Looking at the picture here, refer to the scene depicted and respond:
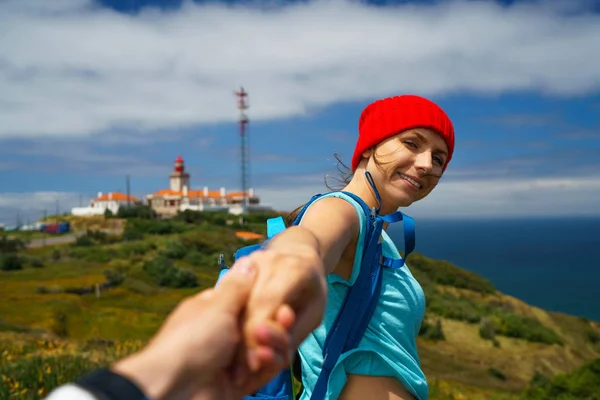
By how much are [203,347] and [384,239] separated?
161 centimetres

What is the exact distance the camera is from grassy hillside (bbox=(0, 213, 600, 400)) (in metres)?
8.75

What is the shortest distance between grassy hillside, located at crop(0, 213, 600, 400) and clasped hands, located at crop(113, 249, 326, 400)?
6.05m

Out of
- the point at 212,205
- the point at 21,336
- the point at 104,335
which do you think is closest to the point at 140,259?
the point at 104,335

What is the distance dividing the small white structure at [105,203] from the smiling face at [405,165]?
8532 cm

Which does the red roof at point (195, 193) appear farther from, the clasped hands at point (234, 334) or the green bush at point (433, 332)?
the clasped hands at point (234, 334)

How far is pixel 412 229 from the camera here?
2186 mm

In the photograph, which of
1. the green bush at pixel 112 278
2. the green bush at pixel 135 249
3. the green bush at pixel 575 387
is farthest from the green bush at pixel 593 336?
the green bush at pixel 135 249

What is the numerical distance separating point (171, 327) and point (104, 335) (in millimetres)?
17744

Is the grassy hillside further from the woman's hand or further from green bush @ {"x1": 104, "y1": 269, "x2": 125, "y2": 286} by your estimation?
the woman's hand

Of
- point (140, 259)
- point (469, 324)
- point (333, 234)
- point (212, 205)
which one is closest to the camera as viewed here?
point (333, 234)

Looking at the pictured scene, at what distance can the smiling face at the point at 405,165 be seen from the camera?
2.14m

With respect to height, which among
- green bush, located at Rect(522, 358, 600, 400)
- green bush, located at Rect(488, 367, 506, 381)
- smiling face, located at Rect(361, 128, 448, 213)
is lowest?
green bush, located at Rect(488, 367, 506, 381)

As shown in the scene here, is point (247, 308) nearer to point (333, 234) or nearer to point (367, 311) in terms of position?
point (333, 234)

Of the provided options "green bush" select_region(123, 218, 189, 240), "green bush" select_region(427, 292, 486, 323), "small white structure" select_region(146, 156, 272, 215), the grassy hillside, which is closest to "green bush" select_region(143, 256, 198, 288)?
the grassy hillside
